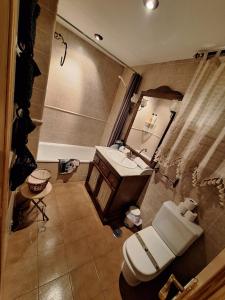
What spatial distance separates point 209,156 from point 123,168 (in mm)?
995

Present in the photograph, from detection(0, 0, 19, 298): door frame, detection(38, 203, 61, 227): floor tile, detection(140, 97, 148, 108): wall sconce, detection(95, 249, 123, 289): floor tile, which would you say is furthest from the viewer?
detection(140, 97, 148, 108): wall sconce

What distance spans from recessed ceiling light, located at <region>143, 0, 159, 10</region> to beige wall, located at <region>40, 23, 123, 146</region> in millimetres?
1607

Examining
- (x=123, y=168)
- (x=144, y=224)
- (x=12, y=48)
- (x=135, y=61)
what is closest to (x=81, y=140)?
(x=123, y=168)

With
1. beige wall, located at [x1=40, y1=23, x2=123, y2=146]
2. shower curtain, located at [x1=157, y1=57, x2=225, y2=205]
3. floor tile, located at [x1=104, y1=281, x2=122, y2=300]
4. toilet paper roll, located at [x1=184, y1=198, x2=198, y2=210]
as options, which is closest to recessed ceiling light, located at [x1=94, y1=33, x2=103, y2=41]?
beige wall, located at [x1=40, y1=23, x2=123, y2=146]

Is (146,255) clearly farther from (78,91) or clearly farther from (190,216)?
(78,91)

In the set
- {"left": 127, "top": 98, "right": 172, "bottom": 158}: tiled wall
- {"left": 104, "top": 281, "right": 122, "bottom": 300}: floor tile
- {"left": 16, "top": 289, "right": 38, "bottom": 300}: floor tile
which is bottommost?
{"left": 104, "top": 281, "right": 122, "bottom": 300}: floor tile

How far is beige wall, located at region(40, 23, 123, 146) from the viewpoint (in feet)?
8.06

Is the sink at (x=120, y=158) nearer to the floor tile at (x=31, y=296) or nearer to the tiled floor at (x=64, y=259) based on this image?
the tiled floor at (x=64, y=259)

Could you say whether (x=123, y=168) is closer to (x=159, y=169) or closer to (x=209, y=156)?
(x=159, y=169)

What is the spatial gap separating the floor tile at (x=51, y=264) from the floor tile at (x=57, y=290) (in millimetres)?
41

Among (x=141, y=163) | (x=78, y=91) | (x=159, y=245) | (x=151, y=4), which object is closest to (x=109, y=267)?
(x=159, y=245)

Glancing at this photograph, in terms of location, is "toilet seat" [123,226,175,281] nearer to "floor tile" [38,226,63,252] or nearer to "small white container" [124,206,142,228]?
"small white container" [124,206,142,228]

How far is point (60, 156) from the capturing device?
9.50ft

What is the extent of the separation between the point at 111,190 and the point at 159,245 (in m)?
0.80
